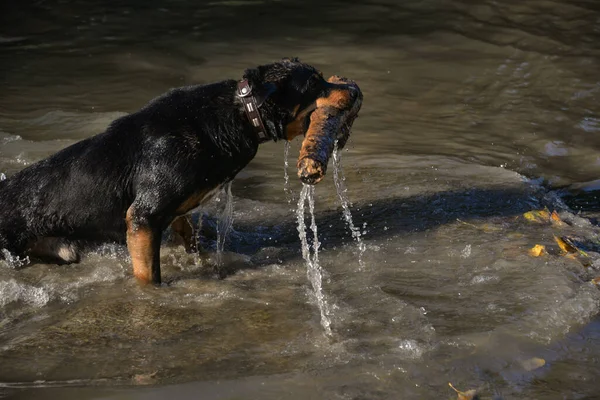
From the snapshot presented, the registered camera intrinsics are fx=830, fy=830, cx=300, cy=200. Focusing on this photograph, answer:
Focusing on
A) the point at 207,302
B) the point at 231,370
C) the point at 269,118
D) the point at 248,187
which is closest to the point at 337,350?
the point at 231,370

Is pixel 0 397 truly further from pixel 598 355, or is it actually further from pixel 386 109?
pixel 386 109

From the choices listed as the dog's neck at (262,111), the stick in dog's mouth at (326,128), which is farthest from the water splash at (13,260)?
the stick in dog's mouth at (326,128)

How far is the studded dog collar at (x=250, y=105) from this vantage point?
17.3 feet

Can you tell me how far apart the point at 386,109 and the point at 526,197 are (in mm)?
2553

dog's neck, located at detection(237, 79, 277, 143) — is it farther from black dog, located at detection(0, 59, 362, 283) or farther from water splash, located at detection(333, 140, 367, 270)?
water splash, located at detection(333, 140, 367, 270)

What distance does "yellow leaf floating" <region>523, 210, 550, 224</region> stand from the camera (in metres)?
6.43

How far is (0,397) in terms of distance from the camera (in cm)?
406

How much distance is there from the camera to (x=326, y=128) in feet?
16.5

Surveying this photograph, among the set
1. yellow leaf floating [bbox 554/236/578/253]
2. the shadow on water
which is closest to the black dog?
the shadow on water

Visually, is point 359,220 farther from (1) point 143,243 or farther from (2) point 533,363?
(2) point 533,363

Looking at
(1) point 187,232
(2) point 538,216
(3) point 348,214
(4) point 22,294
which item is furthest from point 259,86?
(2) point 538,216

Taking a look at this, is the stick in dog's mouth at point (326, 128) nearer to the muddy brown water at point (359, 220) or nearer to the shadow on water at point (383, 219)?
the muddy brown water at point (359, 220)

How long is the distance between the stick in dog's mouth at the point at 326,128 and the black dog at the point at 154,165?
0.02 meters

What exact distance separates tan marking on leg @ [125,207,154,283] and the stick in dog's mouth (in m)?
1.23
